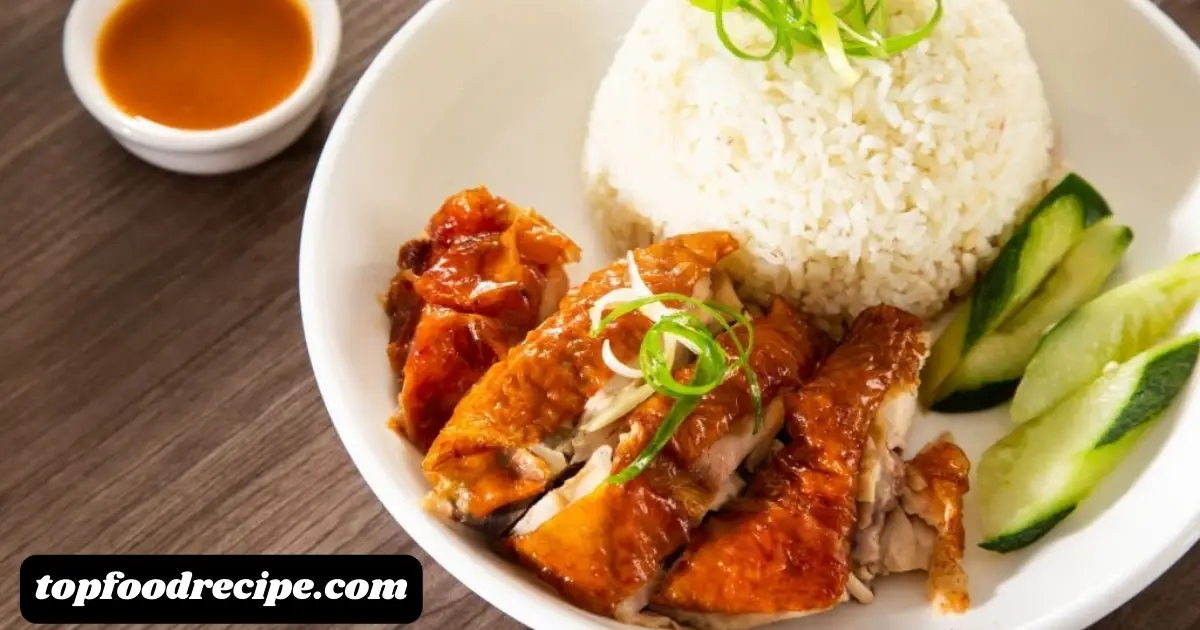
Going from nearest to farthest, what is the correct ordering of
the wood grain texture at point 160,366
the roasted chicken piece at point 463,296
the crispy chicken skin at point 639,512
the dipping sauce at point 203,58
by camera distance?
the crispy chicken skin at point 639,512, the roasted chicken piece at point 463,296, the wood grain texture at point 160,366, the dipping sauce at point 203,58

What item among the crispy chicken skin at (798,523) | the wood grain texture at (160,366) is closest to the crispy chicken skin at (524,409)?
the crispy chicken skin at (798,523)

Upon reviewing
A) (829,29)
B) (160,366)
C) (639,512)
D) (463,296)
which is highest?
(829,29)

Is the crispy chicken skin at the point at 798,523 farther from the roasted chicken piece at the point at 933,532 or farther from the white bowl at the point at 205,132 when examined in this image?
the white bowl at the point at 205,132

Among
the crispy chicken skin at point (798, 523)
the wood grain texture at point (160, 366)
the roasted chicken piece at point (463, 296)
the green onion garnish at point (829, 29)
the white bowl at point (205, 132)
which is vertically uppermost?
the green onion garnish at point (829, 29)

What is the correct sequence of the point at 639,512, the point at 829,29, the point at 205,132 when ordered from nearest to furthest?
the point at 639,512
the point at 829,29
the point at 205,132

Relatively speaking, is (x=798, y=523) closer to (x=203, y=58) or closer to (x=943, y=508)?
(x=943, y=508)

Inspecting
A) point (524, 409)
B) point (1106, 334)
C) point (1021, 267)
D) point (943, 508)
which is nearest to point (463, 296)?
point (524, 409)

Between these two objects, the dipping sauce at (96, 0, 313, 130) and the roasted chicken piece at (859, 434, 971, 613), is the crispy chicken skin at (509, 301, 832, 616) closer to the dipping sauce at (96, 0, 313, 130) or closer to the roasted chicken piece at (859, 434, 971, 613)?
the roasted chicken piece at (859, 434, 971, 613)
